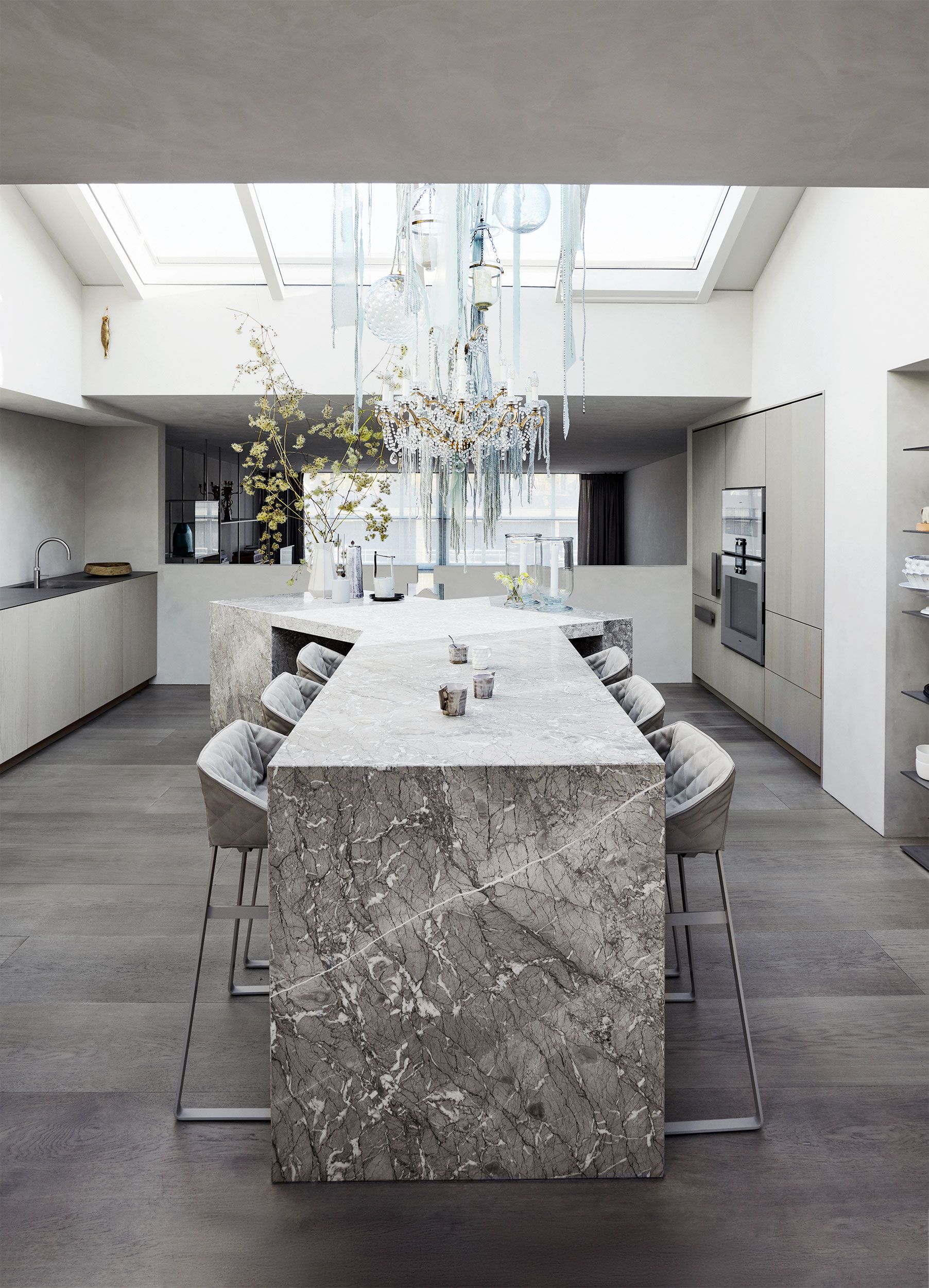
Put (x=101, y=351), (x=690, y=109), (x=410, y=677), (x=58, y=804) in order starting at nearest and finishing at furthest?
(x=690, y=109), (x=410, y=677), (x=58, y=804), (x=101, y=351)

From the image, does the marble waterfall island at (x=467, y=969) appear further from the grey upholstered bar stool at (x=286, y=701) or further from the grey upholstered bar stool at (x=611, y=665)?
the grey upholstered bar stool at (x=611, y=665)

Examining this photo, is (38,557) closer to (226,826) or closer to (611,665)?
(611,665)

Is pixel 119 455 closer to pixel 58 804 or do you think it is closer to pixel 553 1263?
pixel 58 804

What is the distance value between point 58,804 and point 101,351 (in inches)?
128

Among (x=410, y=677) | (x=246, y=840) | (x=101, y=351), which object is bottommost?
(x=246, y=840)

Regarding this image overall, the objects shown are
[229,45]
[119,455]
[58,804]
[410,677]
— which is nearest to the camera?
[229,45]

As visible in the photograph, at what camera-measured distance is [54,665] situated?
19.5 feet

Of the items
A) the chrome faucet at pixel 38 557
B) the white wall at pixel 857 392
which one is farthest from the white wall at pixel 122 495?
the white wall at pixel 857 392

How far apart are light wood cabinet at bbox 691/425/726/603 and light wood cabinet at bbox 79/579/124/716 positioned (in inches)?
175

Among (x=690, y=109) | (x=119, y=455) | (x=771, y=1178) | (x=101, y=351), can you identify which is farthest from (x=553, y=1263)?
(x=119, y=455)

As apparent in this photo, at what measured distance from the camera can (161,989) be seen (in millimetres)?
2852

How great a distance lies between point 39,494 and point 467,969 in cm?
615

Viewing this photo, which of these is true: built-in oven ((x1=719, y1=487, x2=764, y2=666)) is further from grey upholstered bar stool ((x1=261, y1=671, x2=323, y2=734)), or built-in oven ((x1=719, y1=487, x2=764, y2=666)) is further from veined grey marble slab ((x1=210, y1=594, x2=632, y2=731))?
grey upholstered bar stool ((x1=261, y1=671, x2=323, y2=734))

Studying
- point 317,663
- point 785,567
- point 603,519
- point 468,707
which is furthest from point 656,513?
point 468,707
